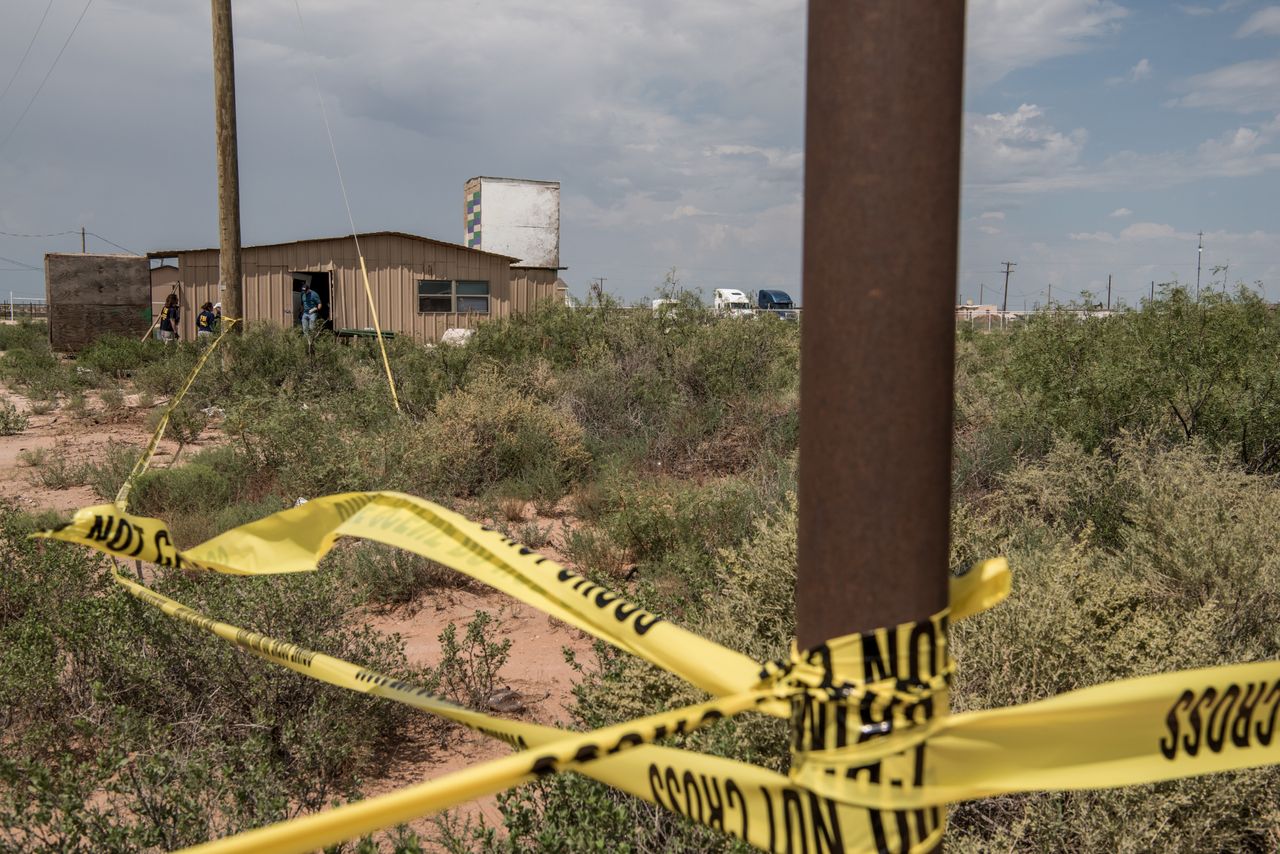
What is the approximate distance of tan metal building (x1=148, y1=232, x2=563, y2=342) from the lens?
78.2 ft

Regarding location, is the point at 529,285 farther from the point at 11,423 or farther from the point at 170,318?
the point at 11,423

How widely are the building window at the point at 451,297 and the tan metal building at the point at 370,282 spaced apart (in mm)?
26

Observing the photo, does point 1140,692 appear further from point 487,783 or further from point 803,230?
point 487,783

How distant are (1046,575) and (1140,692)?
2.75 m

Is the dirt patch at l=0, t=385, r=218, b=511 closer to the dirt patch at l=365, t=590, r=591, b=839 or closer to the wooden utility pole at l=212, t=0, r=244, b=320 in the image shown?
the wooden utility pole at l=212, t=0, r=244, b=320

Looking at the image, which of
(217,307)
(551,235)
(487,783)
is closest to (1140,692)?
(487,783)

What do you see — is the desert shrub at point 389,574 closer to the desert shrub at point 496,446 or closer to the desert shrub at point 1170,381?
the desert shrub at point 496,446

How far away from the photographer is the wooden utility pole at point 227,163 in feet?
43.8

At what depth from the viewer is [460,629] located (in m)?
6.25

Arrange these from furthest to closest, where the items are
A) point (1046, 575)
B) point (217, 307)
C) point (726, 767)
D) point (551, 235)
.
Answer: point (551, 235), point (217, 307), point (1046, 575), point (726, 767)

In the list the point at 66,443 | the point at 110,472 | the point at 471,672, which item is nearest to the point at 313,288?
the point at 66,443

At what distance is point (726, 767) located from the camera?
151cm

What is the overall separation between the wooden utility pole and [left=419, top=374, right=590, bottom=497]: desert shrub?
16.5 feet

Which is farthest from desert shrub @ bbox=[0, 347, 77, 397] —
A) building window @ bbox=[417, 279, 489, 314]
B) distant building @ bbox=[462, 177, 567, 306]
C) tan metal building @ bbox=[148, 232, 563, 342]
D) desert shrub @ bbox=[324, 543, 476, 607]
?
distant building @ bbox=[462, 177, 567, 306]
